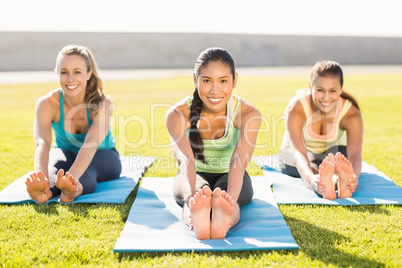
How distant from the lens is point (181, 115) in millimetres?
3061

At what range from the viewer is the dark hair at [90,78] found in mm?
3625

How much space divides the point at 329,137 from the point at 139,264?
7.94 ft

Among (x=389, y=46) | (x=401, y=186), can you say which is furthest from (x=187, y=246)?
(x=389, y=46)

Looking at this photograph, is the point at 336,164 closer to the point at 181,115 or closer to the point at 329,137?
the point at 329,137

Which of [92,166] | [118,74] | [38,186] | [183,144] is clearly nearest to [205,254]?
[183,144]

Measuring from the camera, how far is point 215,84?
2822 mm

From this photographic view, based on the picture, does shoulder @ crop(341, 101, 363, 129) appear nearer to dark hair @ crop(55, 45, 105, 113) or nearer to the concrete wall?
dark hair @ crop(55, 45, 105, 113)

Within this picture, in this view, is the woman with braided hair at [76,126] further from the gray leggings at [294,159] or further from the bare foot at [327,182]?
the bare foot at [327,182]

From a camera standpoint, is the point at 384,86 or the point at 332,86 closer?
the point at 332,86

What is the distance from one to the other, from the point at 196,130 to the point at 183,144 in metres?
0.29

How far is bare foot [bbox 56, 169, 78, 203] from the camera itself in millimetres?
3068

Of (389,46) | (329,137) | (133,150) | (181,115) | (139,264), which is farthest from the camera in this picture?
(389,46)

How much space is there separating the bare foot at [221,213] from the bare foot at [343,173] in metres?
1.17

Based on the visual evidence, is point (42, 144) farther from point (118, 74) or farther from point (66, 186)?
point (118, 74)
